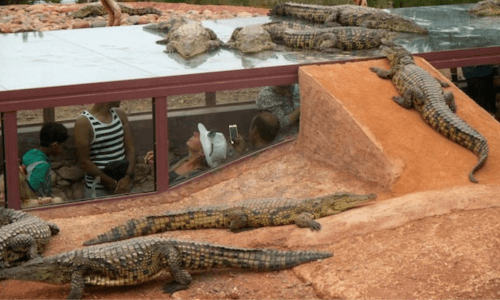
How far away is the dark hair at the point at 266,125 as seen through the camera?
11406 mm

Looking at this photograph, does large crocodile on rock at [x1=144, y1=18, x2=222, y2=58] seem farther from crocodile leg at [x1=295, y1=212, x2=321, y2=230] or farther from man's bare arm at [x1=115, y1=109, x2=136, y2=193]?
crocodile leg at [x1=295, y1=212, x2=321, y2=230]

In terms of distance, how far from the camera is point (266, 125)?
11.5 m

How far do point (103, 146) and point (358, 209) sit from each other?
3067mm

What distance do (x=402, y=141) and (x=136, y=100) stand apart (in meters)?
2.94

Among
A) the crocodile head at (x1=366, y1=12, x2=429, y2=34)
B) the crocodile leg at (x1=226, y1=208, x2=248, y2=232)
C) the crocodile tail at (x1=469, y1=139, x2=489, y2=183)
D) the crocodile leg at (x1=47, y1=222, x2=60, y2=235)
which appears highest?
the crocodile head at (x1=366, y1=12, x2=429, y2=34)

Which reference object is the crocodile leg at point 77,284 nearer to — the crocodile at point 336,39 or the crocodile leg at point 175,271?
the crocodile leg at point 175,271

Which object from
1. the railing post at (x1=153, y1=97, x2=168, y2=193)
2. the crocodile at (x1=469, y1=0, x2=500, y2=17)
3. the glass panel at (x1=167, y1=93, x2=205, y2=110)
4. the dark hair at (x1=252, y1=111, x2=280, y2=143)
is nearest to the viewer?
the railing post at (x1=153, y1=97, x2=168, y2=193)

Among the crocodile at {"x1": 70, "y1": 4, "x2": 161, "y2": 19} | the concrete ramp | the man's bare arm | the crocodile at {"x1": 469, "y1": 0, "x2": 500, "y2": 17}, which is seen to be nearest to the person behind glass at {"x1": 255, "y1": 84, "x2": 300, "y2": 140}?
the concrete ramp

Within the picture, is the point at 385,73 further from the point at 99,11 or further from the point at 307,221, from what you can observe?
the point at 99,11

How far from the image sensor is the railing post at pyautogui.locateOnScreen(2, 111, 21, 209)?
10359mm

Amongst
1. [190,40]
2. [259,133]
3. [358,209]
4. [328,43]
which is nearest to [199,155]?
[259,133]

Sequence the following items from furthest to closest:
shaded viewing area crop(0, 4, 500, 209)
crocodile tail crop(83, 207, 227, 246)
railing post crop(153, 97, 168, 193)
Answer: railing post crop(153, 97, 168, 193) < shaded viewing area crop(0, 4, 500, 209) < crocodile tail crop(83, 207, 227, 246)

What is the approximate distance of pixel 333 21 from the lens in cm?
1506

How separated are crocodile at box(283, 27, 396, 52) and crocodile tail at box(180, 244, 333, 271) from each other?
4.87m
